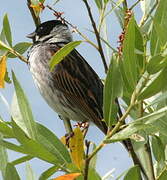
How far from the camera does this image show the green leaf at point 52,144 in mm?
1672

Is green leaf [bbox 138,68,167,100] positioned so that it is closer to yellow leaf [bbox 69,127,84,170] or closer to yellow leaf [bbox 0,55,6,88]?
yellow leaf [bbox 69,127,84,170]

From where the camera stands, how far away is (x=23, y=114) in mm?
1623

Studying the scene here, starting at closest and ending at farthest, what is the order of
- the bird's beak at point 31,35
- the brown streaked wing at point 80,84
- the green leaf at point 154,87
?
the green leaf at point 154,87 → the brown streaked wing at point 80,84 → the bird's beak at point 31,35

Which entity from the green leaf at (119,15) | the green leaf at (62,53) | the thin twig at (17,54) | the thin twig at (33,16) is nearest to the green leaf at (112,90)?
the green leaf at (62,53)

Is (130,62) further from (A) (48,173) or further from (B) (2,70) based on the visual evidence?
(B) (2,70)

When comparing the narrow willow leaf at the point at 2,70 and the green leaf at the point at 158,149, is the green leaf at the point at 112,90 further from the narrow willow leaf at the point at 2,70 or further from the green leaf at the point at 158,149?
the narrow willow leaf at the point at 2,70

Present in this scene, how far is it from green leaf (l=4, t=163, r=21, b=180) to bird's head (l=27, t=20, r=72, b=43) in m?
2.82

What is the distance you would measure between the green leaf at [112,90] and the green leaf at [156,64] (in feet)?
0.32

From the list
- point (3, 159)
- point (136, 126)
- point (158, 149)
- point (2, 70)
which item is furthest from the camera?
point (2, 70)

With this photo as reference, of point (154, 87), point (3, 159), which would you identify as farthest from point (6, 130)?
point (154, 87)

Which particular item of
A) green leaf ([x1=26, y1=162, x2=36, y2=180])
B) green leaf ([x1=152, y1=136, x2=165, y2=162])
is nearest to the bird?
green leaf ([x1=152, y1=136, x2=165, y2=162])

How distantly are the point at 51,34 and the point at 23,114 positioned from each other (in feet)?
10.1

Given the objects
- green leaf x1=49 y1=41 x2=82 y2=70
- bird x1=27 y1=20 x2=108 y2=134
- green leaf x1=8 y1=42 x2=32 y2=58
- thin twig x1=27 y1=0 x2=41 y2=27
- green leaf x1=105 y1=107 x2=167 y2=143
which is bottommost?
bird x1=27 y1=20 x2=108 y2=134

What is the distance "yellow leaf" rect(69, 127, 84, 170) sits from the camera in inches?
64.5
